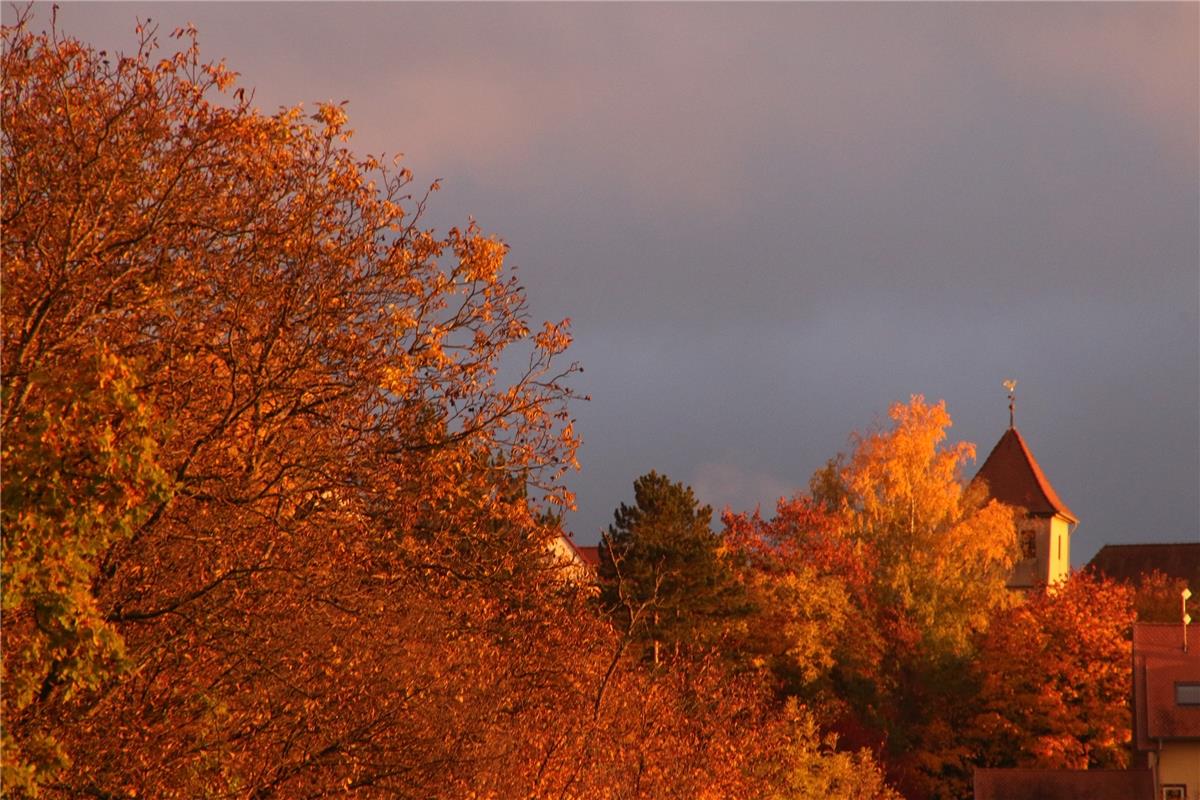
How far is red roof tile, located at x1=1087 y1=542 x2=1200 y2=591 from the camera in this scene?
10806 cm

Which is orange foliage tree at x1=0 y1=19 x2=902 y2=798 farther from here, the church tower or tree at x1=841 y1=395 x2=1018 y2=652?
the church tower

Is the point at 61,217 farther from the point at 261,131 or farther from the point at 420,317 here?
the point at 420,317

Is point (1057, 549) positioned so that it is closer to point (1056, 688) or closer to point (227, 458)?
point (1056, 688)

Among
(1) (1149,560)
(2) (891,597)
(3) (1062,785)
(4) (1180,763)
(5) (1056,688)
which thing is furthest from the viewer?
(1) (1149,560)

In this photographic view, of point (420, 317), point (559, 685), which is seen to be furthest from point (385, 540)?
point (559, 685)

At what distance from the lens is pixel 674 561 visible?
47.1 m

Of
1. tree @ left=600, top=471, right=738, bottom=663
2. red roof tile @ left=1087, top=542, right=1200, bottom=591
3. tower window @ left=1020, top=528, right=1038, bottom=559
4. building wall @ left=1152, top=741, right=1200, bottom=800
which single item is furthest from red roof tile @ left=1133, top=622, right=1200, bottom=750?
red roof tile @ left=1087, top=542, right=1200, bottom=591

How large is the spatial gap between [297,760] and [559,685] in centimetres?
799

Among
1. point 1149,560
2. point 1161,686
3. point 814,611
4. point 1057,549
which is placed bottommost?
point 1161,686

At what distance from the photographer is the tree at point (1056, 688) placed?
49844 millimetres

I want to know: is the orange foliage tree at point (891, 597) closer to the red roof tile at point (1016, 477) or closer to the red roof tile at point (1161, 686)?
the red roof tile at point (1161, 686)

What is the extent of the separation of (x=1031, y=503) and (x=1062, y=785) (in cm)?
4300

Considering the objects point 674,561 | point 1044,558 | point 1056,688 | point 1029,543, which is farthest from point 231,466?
point 1044,558

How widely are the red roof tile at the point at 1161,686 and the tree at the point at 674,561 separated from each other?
1108 centimetres
